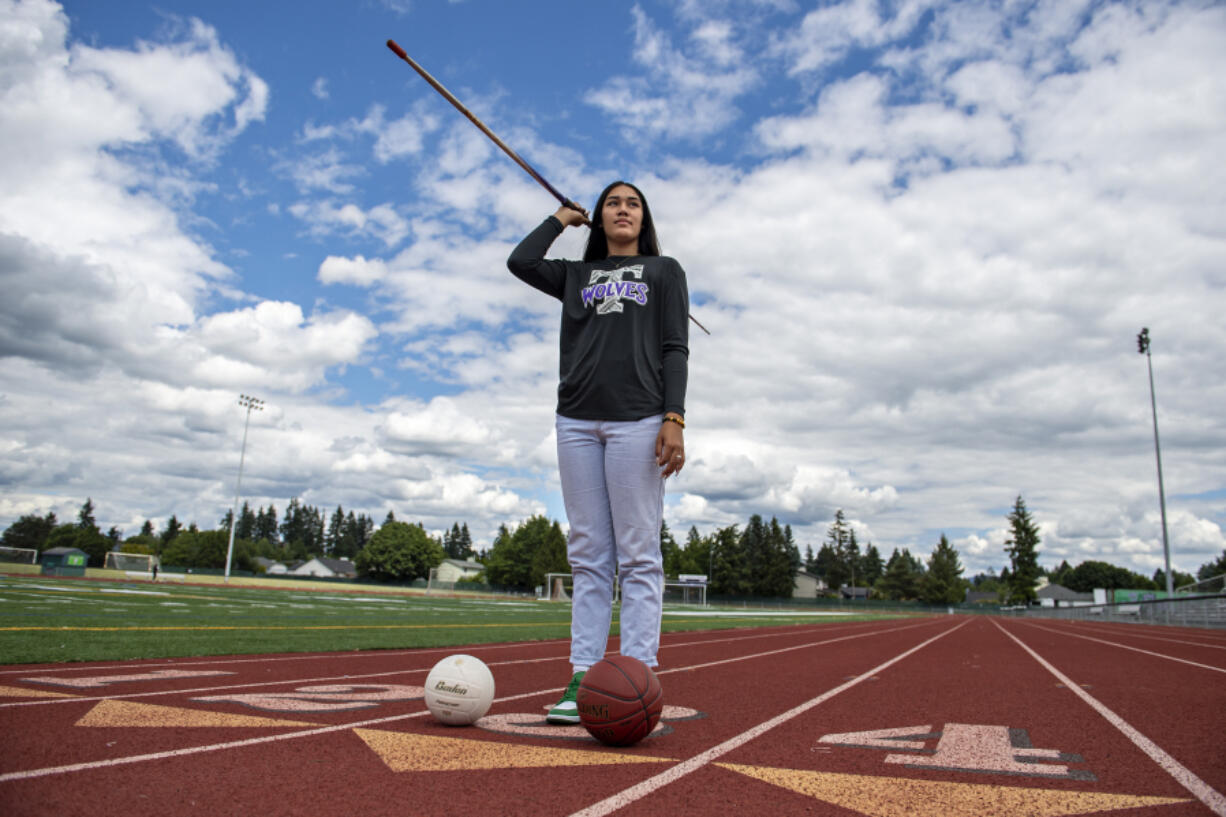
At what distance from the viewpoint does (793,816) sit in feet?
7.21

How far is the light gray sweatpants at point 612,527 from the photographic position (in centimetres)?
350

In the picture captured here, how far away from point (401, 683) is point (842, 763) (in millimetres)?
3329

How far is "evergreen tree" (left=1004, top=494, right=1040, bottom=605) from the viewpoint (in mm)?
95562

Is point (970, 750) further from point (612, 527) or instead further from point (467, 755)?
point (467, 755)

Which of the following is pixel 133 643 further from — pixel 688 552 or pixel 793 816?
pixel 688 552

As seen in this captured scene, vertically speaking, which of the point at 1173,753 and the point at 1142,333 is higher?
the point at 1142,333

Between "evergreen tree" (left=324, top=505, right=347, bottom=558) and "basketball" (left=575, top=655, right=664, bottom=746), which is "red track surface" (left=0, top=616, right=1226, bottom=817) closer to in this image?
"basketball" (left=575, top=655, right=664, bottom=746)

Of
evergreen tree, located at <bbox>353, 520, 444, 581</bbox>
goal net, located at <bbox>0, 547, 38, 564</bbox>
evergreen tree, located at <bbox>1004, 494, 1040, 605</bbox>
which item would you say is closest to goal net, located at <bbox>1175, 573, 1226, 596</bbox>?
evergreen tree, located at <bbox>1004, 494, 1040, 605</bbox>

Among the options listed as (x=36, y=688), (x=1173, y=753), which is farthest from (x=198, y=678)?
(x=1173, y=753)

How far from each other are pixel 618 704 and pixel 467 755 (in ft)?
2.01

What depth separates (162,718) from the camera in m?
3.37

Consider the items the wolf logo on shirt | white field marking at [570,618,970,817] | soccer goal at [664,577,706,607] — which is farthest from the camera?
soccer goal at [664,577,706,607]

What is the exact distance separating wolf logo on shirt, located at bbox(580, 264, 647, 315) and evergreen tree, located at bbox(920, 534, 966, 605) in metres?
119

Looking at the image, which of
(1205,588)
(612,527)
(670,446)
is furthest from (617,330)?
(1205,588)
